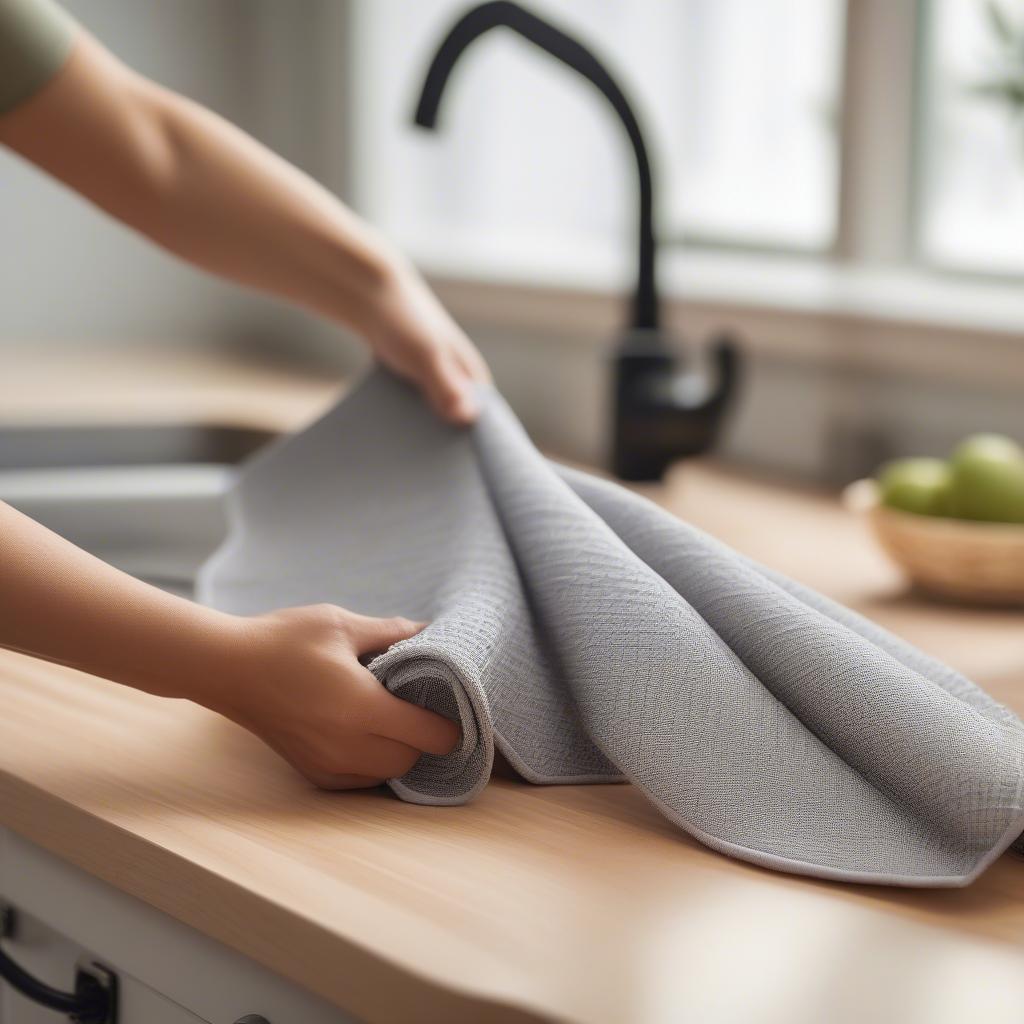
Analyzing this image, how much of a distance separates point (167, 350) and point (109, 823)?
6.39 ft

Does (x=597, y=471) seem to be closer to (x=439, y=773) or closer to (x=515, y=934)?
(x=439, y=773)

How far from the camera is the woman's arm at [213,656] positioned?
0.67 metres

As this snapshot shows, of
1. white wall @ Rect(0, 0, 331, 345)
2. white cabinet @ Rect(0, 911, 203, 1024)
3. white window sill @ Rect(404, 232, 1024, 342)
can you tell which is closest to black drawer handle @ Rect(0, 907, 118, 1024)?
A: white cabinet @ Rect(0, 911, 203, 1024)

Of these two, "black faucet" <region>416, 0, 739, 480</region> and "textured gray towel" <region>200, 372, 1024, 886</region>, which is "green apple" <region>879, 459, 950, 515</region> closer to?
"black faucet" <region>416, 0, 739, 480</region>

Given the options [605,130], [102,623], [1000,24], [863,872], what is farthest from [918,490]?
[605,130]

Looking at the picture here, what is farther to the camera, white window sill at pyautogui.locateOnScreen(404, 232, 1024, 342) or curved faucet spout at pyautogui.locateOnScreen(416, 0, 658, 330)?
white window sill at pyautogui.locateOnScreen(404, 232, 1024, 342)

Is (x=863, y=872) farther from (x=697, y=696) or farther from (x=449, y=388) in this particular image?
(x=449, y=388)

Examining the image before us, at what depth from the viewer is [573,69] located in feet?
4.63

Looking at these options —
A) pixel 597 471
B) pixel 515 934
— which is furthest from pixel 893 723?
pixel 597 471

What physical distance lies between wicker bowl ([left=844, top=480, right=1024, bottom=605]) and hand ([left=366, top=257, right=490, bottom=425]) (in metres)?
0.36

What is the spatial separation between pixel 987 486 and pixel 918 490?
5 cm

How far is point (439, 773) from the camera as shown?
0.70 m

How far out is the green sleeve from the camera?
98cm

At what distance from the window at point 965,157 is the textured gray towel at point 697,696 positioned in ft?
3.40
